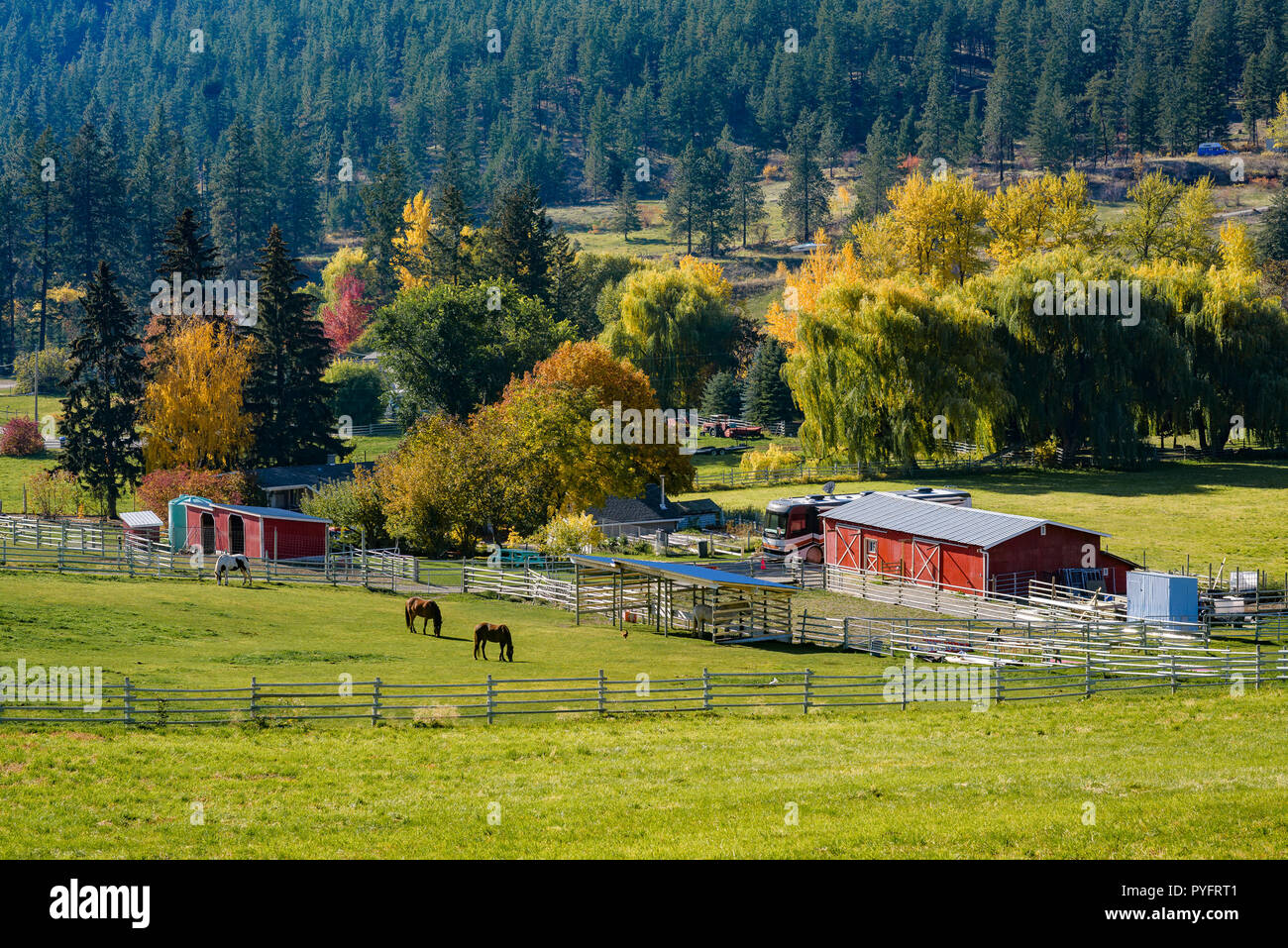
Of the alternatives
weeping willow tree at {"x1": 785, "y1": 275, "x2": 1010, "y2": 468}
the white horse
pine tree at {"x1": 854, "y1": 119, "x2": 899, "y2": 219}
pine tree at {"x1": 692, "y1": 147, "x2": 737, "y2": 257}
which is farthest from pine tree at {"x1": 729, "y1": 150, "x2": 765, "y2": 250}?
the white horse

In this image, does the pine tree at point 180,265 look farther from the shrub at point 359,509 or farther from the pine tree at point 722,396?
the pine tree at point 722,396

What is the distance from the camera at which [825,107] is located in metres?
189

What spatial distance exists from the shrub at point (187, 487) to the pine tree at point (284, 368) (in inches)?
432

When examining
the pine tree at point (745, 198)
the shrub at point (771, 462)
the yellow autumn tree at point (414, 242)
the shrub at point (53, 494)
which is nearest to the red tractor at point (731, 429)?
the shrub at point (771, 462)

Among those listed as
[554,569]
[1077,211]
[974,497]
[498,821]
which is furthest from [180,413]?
[1077,211]

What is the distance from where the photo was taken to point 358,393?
99375mm

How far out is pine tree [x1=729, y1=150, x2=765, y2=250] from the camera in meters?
157

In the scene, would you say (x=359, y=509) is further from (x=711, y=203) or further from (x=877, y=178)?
(x=877, y=178)

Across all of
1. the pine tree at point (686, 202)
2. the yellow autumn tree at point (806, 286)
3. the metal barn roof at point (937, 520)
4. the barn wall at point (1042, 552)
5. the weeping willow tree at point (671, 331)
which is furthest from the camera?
the pine tree at point (686, 202)

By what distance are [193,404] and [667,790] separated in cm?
5290

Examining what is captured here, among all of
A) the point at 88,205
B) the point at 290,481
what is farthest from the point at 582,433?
the point at 88,205

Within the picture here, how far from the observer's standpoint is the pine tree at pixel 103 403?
67.0m

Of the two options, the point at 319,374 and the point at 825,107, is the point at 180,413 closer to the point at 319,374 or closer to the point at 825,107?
the point at 319,374

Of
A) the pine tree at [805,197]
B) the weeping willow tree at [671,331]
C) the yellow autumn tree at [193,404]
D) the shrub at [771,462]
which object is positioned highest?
the pine tree at [805,197]
